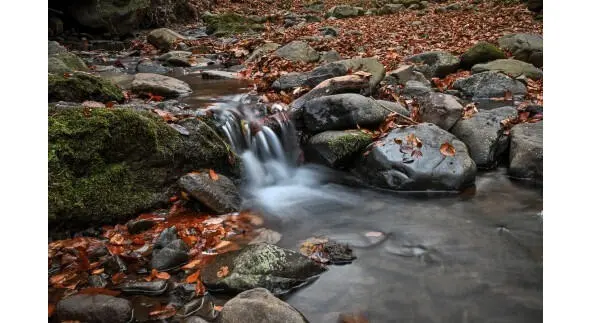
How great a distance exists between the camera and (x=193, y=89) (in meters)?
8.56

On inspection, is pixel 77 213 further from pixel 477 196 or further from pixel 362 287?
pixel 477 196

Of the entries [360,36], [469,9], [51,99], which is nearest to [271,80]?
[51,99]

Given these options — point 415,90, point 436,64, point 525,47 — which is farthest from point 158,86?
point 525,47

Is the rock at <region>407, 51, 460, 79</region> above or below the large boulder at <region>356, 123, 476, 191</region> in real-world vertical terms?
above

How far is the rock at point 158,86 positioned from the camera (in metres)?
7.58

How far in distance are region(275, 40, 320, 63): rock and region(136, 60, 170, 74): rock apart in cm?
285

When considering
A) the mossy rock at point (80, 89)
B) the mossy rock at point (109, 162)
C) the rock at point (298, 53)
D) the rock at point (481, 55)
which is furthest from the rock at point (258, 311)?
the rock at point (481, 55)

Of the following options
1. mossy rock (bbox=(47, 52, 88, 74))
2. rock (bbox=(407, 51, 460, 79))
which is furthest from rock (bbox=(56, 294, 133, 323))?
rock (bbox=(407, 51, 460, 79))

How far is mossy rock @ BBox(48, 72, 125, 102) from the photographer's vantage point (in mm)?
6020

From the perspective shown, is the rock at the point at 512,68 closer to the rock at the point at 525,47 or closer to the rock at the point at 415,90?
the rock at the point at 525,47

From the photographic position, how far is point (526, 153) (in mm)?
5613

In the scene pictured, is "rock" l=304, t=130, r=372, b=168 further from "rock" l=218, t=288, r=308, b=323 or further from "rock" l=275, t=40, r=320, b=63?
"rock" l=275, t=40, r=320, b=63

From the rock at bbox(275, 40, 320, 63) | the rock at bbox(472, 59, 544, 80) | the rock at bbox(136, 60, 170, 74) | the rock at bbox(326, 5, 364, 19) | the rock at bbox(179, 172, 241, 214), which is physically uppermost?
the rock at bbox(326, 5, 364, 19)

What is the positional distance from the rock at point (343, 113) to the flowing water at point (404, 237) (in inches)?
20.5
